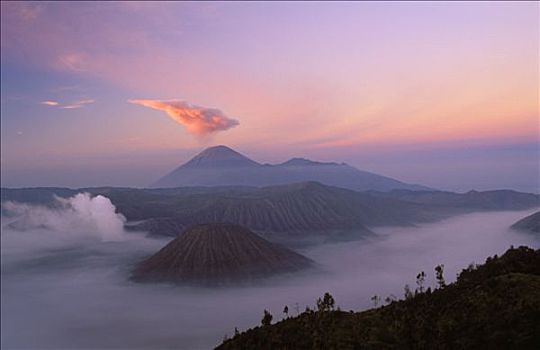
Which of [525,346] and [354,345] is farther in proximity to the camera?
[354,345]

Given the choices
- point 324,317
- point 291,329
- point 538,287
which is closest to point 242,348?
point 291,329

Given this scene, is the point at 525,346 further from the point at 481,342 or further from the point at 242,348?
the point at 242,348

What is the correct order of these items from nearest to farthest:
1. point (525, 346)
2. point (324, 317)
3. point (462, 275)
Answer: point (525, 346) → point (324, 317) → point (462, 275)

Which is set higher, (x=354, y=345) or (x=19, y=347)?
(x=354, y=345)

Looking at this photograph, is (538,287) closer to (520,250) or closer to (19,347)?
(520,250)

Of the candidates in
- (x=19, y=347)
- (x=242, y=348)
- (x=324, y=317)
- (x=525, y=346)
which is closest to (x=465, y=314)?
(x=525, y=346)

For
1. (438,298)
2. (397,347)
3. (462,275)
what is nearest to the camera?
(397,347)

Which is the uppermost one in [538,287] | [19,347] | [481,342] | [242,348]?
[538,287]
